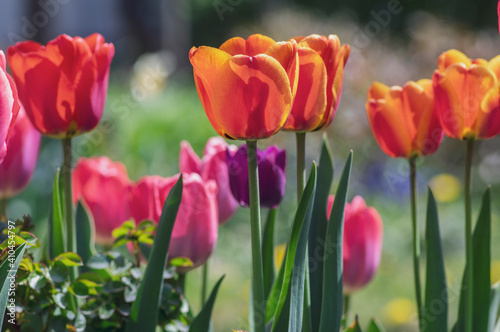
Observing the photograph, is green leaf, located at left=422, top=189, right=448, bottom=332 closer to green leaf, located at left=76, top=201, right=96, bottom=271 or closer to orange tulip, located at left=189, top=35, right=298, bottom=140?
orange tulip, located at left=189, top=35, right=298, bottom=140

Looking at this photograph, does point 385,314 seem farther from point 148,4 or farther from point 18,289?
point 148,4

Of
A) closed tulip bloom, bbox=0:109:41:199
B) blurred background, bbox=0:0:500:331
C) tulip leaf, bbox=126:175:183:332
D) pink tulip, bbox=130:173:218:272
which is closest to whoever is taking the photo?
tulip leaf, bbox=126:175:183:332

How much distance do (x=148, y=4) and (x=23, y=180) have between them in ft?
24.8

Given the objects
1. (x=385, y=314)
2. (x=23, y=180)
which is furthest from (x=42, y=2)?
(x=23, y=180)

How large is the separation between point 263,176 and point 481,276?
34cm

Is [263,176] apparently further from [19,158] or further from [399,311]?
[399,311]

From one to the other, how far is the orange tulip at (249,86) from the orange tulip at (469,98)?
240 mm

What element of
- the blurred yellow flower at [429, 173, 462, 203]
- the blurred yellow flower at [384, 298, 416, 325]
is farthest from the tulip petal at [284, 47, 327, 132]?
the blurred yellow flower at [429, 173, 462, 203]

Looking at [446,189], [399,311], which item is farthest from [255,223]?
[446,189]

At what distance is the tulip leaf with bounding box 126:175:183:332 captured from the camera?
736 mm

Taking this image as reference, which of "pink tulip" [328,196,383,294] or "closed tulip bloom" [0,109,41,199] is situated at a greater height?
"closed tulip bloom" [0,109,41,199]

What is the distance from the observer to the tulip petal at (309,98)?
2.48 ft

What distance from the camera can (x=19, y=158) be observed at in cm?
109

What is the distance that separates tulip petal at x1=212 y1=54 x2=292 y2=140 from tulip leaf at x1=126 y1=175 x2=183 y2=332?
10 centimetres
